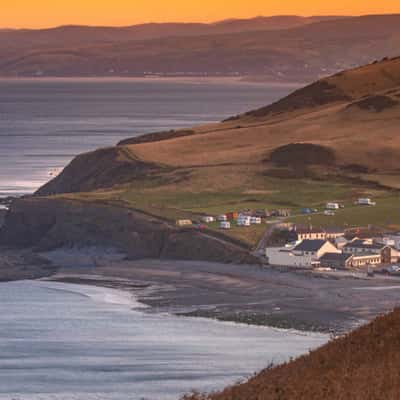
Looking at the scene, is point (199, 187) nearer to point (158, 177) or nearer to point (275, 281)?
point (158, 177)

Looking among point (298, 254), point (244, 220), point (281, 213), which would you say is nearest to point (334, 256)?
point (298, 254)

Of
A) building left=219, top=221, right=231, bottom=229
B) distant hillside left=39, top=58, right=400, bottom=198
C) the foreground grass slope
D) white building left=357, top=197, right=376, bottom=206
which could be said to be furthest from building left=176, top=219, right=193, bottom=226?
the foreground grass slope

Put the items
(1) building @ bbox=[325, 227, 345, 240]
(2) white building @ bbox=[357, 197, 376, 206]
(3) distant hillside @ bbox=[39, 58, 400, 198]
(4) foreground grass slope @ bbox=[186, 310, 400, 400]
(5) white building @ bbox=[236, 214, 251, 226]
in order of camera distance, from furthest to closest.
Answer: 1. (3) distant hillside @ bbox=[39, 58, 400, 198]
2. (2) white building @ bbox=[357, 197, 376, 206]
3. (5) white building @ bbox=[236, 214, 251, 226]
4. (1) building @ bbox=[325, 227, 345, 240]
5. (4) foreground grass slope @ bbox=[186, 310, 400, 400]

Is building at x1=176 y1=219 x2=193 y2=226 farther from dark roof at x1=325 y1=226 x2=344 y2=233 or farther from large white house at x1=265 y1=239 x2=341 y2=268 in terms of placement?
large white house at x1=265 y1=239 x2=341 y2=268

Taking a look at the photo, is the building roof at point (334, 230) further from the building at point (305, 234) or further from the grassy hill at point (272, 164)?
the grassy hill at point (272, 164)

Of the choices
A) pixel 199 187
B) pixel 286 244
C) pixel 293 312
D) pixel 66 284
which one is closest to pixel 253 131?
pixel 199 187

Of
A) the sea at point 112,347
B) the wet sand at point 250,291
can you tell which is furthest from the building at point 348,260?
the sea at point 112,347

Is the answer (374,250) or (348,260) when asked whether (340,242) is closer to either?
(374,250)
